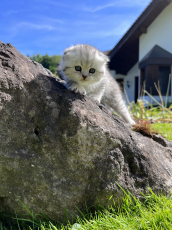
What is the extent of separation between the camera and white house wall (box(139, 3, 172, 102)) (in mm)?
9438

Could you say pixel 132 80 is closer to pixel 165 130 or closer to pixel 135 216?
pixel 165 130

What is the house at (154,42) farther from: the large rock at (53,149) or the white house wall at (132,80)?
the large rock at (53,149)

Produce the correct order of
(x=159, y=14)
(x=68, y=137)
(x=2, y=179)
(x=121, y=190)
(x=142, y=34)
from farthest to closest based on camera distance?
(x=142, y=34)
(x=159, y=14)
(x=121, y=190)
(x=68, y=137)
(x=2, y=179)

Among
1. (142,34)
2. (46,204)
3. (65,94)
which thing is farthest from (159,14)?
(46,204)

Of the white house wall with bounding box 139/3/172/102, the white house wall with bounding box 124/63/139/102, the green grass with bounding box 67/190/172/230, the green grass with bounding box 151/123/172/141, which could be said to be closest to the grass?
the green grass with bounding box 67/190/172/230

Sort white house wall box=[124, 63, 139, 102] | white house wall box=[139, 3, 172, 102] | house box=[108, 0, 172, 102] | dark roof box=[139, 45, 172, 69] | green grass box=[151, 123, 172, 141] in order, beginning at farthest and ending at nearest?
white house wall box=[124, 63, 139, 102]
dark roof box=[139, 45, 172, 69]
white house wall box=[139, 3, 172, 102]
house box=[108, 0, 172, 102]
green grass box=[151, 123, 172, 141]

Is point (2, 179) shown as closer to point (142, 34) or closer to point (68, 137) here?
point (68, 137)

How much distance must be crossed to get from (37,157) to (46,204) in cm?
39

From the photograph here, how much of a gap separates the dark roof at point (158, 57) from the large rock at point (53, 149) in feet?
28.5

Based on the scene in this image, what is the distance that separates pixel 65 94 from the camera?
1955 millimetres

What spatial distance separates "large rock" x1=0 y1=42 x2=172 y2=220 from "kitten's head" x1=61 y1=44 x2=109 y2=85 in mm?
213

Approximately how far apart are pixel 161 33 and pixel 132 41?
1.98 m

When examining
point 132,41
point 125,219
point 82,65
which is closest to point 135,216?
point 125,219

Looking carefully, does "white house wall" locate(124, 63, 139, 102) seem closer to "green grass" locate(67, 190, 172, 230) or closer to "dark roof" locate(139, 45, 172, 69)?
"dark roof" locate(139, 45, 172, 69)
